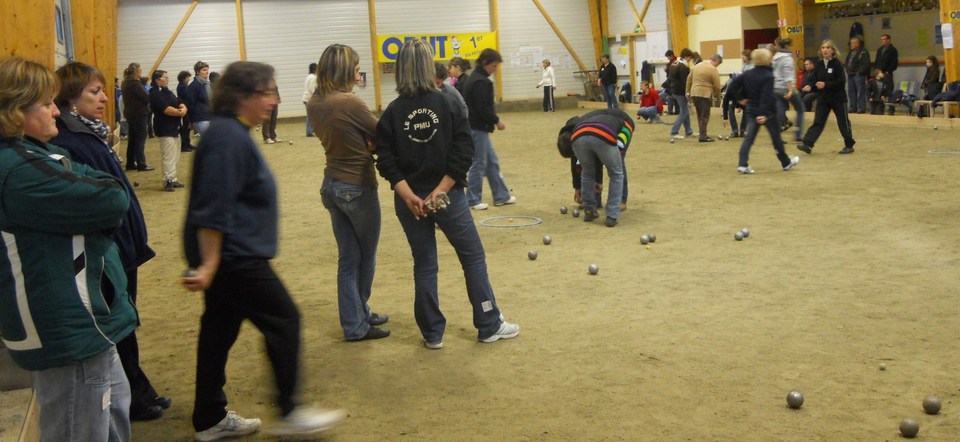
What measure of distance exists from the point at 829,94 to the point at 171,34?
19.8 metres

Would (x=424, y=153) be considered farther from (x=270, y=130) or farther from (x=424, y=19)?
(x=424, y=19)

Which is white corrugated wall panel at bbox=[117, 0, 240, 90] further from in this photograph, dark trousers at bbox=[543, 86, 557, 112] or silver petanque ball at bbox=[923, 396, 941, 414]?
silver petanque ball at bbox=[923, 396, 941, 414]

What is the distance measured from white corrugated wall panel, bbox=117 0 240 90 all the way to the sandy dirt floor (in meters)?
18.3

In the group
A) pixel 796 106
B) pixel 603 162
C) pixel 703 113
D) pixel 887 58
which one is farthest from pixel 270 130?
pixel 887 58

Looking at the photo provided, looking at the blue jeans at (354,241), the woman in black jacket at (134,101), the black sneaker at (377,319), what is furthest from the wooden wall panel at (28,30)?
the woman in black jacket at (134,101)

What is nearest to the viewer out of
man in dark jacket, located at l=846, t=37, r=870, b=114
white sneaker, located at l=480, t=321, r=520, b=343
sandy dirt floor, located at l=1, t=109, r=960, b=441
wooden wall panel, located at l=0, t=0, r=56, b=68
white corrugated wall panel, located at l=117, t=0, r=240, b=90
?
sandy dirt floor, located at l=1, t=109, r=960, b=441

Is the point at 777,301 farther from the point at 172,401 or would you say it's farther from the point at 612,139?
the point at 172,401

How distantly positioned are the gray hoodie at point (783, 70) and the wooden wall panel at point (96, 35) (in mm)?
A: 11121

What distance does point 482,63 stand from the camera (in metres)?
9.21

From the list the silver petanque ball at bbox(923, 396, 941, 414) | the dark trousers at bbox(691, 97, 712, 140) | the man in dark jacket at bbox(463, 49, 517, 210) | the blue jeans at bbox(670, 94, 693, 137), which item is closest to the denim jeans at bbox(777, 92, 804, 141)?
the dark trousers at bbox(691, 97, 712, 140)

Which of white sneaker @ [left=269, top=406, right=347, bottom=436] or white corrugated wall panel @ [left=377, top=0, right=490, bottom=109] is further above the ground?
white corrugated wall panel @ [left=377, top=0, right=490, bottom=109]

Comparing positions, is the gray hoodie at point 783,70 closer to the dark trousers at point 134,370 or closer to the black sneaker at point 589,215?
the black sneaker at point 589,215

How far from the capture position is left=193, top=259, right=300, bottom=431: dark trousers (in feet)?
12.5

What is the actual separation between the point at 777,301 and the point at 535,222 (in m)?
3.68
